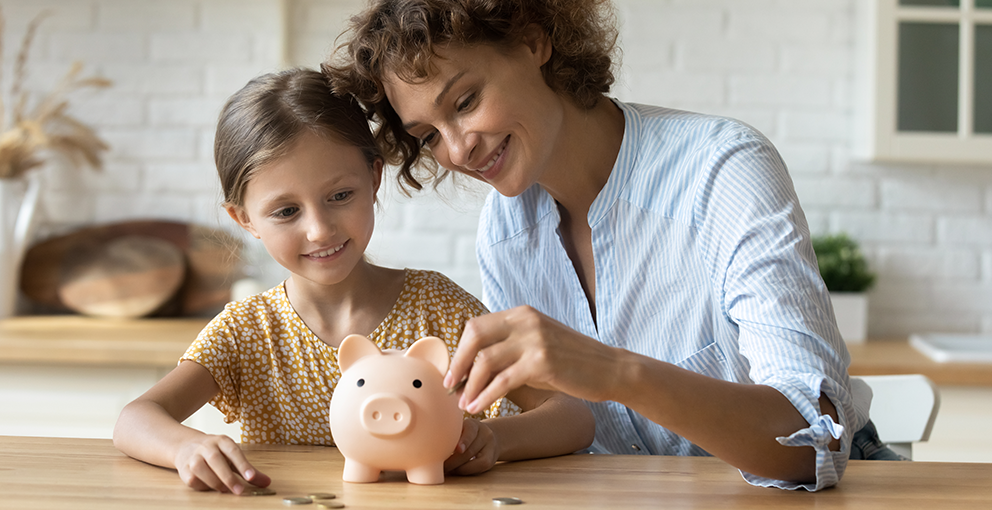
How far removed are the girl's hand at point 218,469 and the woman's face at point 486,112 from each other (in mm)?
468

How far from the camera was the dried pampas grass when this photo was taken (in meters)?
2.36

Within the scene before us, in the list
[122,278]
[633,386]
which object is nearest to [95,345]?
[122,278]

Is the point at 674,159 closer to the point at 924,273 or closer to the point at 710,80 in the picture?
the point at 710,80

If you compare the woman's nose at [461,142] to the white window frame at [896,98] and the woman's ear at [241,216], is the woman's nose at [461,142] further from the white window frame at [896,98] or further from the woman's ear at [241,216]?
the white window frame at [896,98]

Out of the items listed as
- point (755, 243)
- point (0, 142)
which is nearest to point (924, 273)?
point (755, 243)

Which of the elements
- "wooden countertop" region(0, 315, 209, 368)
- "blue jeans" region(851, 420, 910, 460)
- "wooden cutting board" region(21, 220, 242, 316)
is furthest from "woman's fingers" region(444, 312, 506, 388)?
"wooden cutting board" region(21, 220, 242, 316)

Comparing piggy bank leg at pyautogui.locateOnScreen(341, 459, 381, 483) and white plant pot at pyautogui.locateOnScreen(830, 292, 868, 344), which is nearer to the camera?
piggy bank leg at pyautogui.locateOnScreen(341, 459, 381, 483)

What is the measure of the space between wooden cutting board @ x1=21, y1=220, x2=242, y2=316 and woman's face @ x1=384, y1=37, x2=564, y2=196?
4.87 ft

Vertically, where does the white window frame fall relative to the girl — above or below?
above

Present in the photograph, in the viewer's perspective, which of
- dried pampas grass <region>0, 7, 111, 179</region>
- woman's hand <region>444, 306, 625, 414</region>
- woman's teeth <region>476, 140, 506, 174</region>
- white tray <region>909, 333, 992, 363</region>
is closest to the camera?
woman's hand <region>444, 306, 625, 414</region>

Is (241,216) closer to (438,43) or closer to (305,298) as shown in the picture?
(305,298)

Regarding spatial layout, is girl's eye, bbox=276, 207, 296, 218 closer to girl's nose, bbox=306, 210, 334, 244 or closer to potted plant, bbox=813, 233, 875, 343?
girl's nose, bbox=306, 210, 334, 244

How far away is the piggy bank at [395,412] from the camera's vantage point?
0.78 metres

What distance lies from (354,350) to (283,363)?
32 centimetres
